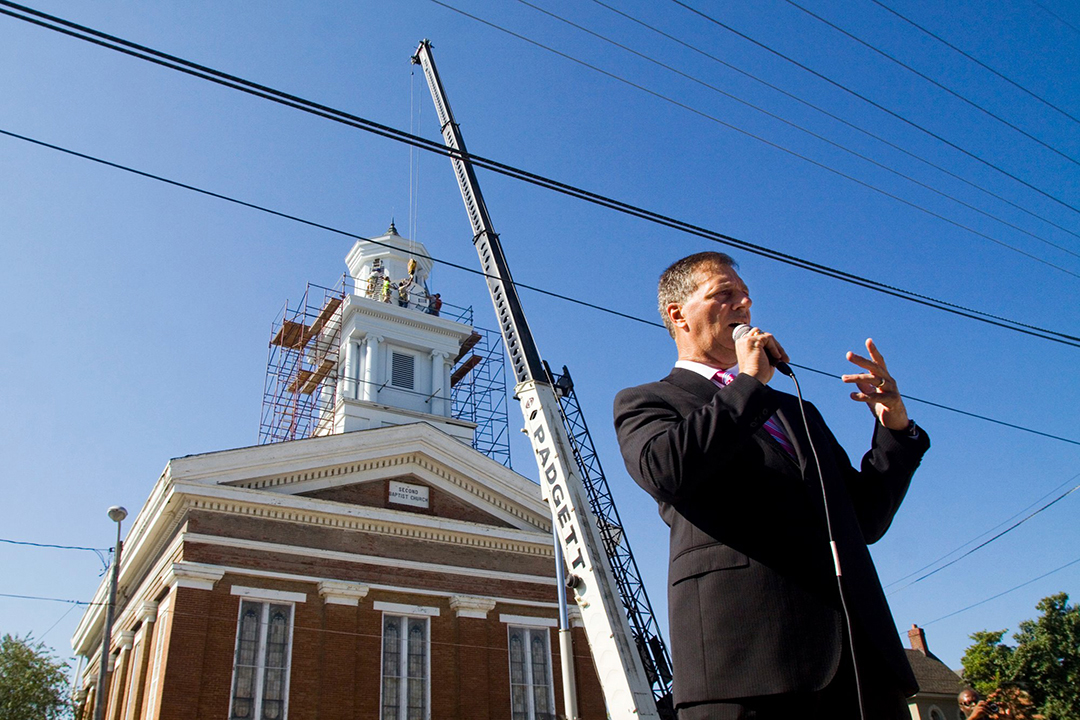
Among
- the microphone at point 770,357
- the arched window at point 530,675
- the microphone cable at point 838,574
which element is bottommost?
the microphone cable at point 838,574

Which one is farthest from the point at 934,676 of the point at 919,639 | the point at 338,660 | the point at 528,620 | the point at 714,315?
the point at 714,315

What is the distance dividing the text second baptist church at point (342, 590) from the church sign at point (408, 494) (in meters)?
0.04

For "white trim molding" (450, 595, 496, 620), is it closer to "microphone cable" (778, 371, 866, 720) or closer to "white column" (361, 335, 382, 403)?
"white column" (361, 335, 382, 403)

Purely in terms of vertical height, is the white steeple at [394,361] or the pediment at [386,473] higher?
the white steeple at [394,361]

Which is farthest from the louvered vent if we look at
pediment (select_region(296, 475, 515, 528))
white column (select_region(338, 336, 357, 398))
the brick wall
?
the brick wall

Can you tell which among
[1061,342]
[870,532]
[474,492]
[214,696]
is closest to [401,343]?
[474,492]

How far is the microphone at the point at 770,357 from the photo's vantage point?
2.99 m

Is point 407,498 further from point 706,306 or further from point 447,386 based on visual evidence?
point 706,306

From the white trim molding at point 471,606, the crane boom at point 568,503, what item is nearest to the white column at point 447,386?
the white trim molding at point 471,606

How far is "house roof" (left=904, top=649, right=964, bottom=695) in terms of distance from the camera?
1485 inches

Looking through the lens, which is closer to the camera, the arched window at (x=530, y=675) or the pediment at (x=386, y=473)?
the pediment at (x=386, y=473)

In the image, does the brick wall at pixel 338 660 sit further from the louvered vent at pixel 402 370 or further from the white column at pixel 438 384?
the louvered vent at pixel 402 370

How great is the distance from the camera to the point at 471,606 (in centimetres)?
2095

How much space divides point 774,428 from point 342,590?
1796 cm
